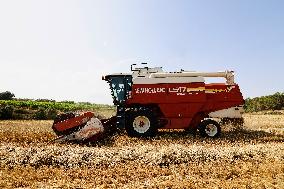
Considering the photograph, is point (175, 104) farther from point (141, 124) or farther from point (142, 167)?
point (142, 167)

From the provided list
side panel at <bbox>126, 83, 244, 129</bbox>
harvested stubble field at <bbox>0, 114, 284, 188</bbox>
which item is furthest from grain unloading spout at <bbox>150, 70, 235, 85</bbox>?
harvested stubble field at <bbox>0, 114, 284, 188</bbox>

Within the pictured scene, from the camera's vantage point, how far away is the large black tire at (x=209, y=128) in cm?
1420

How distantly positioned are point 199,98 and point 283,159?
17.8ft

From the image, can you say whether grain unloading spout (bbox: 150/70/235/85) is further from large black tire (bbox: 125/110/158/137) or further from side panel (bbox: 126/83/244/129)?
large black tire (bbox: 125/110/158/137)

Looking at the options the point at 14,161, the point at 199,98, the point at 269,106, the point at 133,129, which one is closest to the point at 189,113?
the point at 199,98

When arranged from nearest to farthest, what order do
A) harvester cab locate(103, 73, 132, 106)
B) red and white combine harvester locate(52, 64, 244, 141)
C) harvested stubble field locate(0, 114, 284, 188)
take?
1. harvested stubble field locate(0, 114, 284, 188)
2. red and white combine harvester locate(52, 64, 244, 141)
3. harvester cab locate(103, 73, 132, 106)

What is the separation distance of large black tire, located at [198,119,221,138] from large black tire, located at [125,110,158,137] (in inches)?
66.4

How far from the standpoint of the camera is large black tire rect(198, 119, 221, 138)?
14195 mm

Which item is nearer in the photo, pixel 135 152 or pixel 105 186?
pixel 105 186

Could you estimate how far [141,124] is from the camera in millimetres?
14430

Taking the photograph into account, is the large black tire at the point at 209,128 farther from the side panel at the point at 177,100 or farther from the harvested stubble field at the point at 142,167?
the harvested stubble field at the point at 142,167

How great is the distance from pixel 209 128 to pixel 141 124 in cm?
249

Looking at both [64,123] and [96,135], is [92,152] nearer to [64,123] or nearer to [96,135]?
[96,135]

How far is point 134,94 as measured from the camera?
14.7 metres
